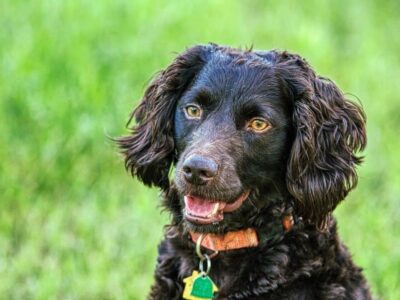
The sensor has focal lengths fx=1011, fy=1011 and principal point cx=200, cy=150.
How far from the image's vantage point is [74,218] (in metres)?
7.31

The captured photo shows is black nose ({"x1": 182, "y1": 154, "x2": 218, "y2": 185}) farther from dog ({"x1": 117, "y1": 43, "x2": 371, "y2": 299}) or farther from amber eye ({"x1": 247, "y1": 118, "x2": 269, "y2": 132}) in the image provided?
amber eye ({"x1": 247, "y1": 118, "x2": 269, "y2": 132})

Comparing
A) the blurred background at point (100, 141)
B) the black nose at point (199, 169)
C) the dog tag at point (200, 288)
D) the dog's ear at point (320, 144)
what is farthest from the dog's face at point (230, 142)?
the blurred background at point (100, 141)

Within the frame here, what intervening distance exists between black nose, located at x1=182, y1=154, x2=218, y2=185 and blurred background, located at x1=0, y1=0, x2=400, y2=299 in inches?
53.0

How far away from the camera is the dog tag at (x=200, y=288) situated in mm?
5082

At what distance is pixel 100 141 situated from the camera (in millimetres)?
8023

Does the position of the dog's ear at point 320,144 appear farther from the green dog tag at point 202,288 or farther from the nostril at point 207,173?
the green dog tag at point 202,288

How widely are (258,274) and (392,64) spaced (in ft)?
22.7

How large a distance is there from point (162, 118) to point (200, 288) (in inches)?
36.5

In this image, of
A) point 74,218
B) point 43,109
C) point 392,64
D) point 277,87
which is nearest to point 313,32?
point 392,64

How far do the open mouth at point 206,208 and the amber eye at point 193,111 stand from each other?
430 mm

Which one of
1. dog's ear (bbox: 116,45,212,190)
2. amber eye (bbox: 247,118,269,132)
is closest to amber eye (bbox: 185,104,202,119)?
dog's ear (bbox: 116,45,212,190)

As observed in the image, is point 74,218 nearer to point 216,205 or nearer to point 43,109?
point 43,109

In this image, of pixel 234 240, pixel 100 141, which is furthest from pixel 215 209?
pixel 100 141

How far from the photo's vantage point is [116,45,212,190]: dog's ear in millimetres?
5352
